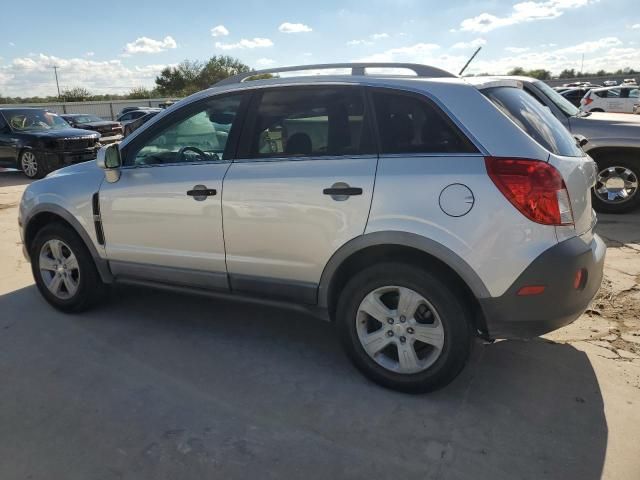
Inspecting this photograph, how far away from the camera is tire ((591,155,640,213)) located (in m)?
7.06

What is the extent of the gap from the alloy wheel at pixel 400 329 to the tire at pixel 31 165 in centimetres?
1169

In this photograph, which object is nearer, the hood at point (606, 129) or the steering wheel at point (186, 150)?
the steering wheel at point (186, 150)

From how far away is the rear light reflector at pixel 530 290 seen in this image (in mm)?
2701

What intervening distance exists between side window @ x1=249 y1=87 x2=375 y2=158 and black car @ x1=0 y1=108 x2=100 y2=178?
1058 centimetres

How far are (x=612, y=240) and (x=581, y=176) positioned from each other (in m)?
3.67

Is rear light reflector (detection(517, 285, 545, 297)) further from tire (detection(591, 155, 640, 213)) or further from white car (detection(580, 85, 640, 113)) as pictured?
white car (detection(580, 85, 640, 113))

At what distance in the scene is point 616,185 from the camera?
7172 mm

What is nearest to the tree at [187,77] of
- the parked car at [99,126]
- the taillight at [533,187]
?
the parked car at [99,126]

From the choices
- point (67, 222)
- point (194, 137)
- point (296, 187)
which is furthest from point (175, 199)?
point (67, 222)

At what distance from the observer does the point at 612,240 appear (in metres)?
6.07

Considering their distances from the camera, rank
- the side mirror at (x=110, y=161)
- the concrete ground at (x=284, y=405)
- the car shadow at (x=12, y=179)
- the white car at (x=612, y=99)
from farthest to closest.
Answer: the white car at (x=612, y=99) → the car shadow at (x=12, y=179) → the side mirror at (x=110, y=161) → the concrete ground at (x=284, y=405)

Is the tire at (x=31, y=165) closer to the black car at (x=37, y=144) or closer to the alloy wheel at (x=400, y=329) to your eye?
the black car at (x=37, y=144)

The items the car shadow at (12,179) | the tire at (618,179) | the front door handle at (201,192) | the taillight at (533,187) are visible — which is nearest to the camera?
the taillight at (533,187)

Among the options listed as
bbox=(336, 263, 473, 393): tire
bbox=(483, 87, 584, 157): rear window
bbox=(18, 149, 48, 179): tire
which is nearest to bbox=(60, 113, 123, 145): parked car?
bbox=(18, 149, 48, 179): tire
